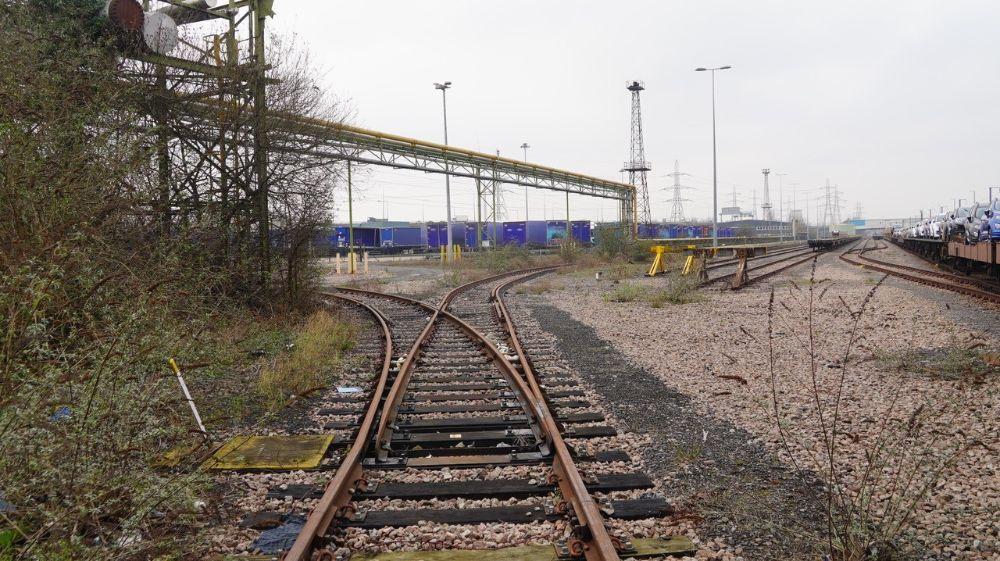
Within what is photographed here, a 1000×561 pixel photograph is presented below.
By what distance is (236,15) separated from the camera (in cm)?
A: 1252

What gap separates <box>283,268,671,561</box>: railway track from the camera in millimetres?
3696

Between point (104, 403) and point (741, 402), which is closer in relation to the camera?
point (104, 403)

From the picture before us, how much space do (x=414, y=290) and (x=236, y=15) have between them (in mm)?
10914

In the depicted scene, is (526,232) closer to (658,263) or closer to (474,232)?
(474,232)

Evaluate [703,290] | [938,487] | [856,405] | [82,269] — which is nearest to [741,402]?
[856,405]

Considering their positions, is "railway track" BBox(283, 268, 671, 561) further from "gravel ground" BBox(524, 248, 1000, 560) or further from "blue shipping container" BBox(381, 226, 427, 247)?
"blue shipping container" BBox(381, 226, 427, 247)

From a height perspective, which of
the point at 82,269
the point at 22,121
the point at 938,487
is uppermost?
the point at 22,121

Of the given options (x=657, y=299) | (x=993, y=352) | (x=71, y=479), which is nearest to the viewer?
(x=71, y=479)

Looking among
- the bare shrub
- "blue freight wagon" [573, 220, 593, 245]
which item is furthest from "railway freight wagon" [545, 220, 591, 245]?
the bare shrub

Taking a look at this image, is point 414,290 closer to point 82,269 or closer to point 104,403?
point 82,269

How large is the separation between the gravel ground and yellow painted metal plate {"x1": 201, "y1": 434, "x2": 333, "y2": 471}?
2581 mm

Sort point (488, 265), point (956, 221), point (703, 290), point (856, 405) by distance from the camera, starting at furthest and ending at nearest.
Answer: point (488, 265) < point (956, 221) < point (703, 290) < point (856, 405)

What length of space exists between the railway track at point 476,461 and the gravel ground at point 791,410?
54cm

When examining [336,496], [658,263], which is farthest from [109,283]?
[658,263]
